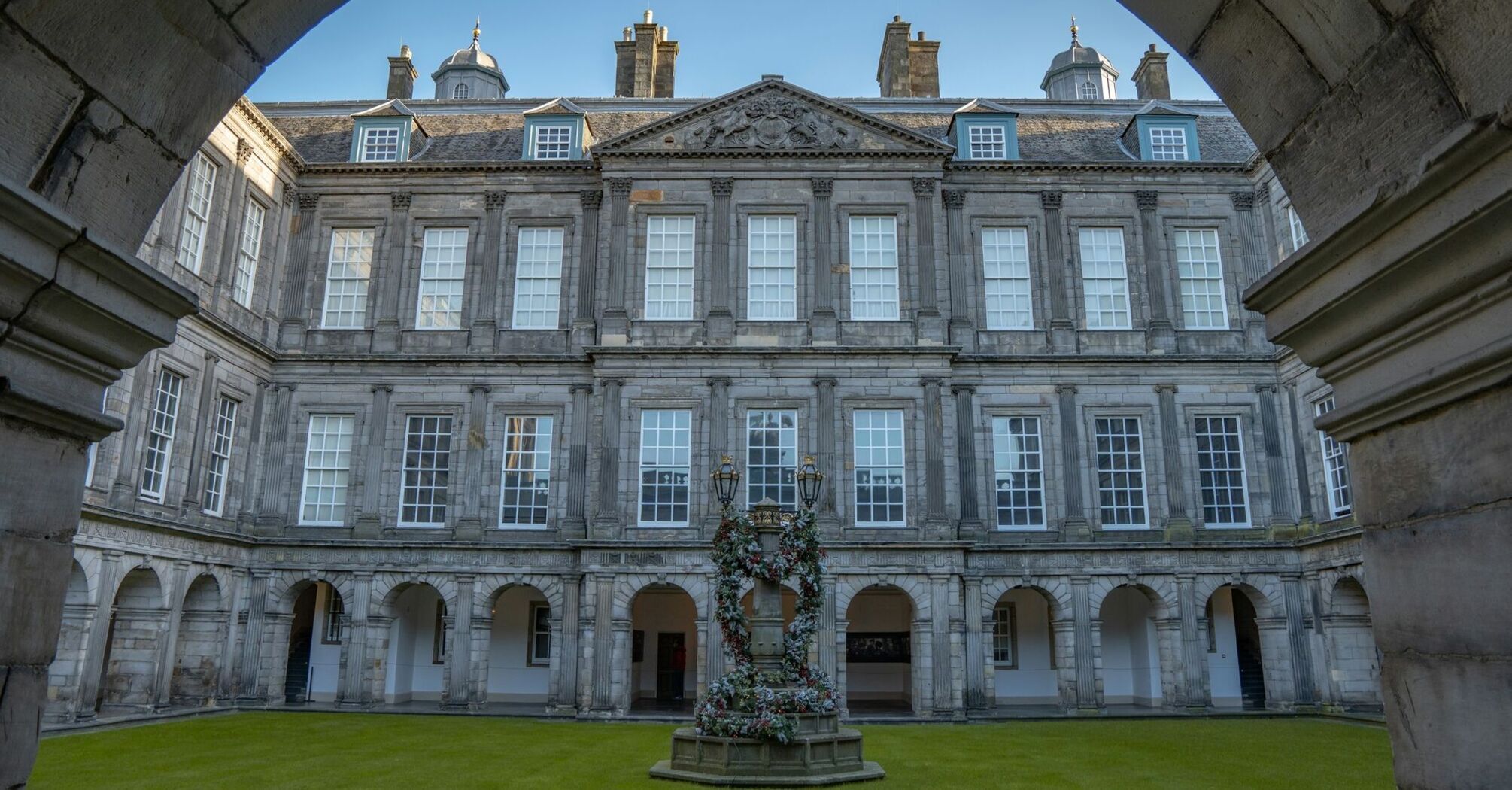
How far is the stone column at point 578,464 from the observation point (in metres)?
24.5

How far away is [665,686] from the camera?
28.0 m

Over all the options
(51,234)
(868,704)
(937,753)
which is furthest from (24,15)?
(868,704)

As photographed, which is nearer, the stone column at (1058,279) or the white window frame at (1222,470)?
the white window frame at (1222,470)

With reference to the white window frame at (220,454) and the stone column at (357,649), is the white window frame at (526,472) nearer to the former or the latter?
the stone column at (357,649)

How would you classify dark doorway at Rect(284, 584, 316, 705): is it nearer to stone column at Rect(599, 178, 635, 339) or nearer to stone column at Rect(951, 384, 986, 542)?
stone column at Rect(599, 178, 635, 339)

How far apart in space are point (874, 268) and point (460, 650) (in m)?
13.5

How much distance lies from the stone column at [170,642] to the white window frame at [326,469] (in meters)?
3.42

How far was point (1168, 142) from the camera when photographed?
27.5m

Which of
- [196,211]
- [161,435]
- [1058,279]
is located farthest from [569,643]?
[1058,279]

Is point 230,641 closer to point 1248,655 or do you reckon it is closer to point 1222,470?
point 1222,470

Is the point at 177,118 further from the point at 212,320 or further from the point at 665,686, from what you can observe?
the point at 665,686

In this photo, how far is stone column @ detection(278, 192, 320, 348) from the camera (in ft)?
85.7

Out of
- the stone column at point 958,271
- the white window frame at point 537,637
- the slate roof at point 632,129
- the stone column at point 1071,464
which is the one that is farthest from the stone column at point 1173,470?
the white window frame at point 537,637

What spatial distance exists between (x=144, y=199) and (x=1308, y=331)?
13.8 ft
